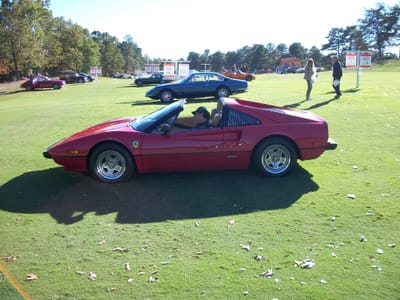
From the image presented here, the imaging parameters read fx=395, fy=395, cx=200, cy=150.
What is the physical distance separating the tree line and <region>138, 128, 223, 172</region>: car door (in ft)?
141

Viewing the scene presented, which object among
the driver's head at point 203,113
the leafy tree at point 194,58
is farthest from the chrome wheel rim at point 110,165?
the leafy tree at point 194,58

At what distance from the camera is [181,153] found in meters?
6.03

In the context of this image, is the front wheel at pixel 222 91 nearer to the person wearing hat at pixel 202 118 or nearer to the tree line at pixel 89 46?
the person wearing hat at pixel 202 118

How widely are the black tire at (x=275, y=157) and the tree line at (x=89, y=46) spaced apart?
143 feet

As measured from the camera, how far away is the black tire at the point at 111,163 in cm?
607

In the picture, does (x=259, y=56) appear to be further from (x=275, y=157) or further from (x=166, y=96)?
(x=275, y=157)

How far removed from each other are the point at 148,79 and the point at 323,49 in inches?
4137

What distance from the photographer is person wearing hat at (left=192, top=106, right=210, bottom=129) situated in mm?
6258

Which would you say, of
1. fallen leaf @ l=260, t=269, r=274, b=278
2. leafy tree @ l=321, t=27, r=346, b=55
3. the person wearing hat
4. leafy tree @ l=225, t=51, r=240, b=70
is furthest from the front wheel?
leafy tree @ l=225, t=51, r=240, b=70

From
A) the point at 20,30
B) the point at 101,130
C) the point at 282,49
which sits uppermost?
the point at 282,49

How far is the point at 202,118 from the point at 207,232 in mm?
2495

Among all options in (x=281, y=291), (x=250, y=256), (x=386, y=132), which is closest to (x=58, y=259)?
(x=250, y=256)

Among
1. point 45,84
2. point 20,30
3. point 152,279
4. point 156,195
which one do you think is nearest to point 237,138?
point 156,195

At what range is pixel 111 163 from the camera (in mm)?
6168
